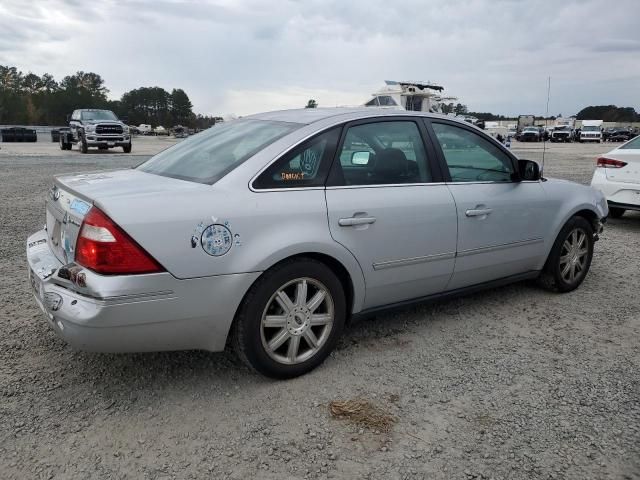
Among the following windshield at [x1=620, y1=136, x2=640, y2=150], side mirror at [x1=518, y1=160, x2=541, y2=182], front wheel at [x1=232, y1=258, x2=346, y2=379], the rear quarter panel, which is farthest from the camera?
windshield at [x1=620, y1=136, x2=640, y2=150]

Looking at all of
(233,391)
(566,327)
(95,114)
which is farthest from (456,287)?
(95,114)

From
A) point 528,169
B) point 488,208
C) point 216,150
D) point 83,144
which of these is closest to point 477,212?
point 488,208

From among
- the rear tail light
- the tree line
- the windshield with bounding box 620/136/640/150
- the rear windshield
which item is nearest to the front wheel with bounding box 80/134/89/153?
the rear tail light

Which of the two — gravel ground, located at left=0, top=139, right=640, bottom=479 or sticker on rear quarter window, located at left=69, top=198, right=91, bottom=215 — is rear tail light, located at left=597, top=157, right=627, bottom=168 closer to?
gravel ground, located at left=0, top=139, right=640, bottom=479

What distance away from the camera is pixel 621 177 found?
764cm

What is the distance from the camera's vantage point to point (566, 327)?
13.4ft

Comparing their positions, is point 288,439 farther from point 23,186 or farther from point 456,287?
point 23,186

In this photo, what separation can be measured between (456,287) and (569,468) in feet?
5.56

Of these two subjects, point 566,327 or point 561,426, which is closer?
point 561,426

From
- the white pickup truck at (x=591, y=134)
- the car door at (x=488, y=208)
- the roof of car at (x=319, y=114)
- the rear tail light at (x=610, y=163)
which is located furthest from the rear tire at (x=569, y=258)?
the white pickup truck at (x=591, y=134)

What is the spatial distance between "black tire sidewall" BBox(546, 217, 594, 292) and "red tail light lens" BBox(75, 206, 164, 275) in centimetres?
340

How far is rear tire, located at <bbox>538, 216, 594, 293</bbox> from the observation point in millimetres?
4664

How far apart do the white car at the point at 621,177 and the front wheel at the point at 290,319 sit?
5927mm

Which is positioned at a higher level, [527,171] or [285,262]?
[527,171]
